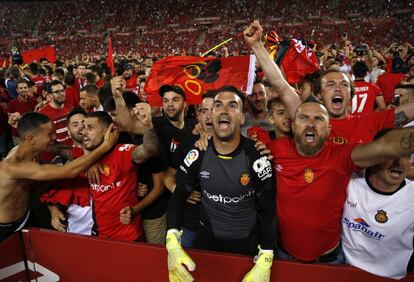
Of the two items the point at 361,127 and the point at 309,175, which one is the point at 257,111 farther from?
the point at 309,175

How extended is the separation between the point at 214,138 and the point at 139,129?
4.60ft

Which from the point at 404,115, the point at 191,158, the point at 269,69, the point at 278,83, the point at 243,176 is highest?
the point at 269,69

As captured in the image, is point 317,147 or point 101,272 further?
point 101,272

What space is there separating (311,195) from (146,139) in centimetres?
138

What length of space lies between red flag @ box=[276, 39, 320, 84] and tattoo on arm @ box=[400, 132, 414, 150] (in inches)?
145

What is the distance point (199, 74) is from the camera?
4895mm

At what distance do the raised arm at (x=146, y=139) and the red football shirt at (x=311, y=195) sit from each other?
3.29 feet

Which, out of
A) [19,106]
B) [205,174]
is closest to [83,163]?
[205,174]

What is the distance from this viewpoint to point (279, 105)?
3.53 metres

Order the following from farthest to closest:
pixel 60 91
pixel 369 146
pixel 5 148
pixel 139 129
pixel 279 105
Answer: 1. pixel 5 148
2. pixel 60 91
3. pixel 139 129
4. pixel 279 105
5. pixel 369 146

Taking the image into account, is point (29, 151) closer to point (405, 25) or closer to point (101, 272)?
point (101, 272)

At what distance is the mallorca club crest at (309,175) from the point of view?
99.7 inches

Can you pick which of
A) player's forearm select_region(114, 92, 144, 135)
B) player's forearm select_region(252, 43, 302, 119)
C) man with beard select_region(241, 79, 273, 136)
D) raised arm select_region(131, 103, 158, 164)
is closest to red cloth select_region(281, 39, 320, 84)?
man with beard select_region(241, 79, 273, 136)

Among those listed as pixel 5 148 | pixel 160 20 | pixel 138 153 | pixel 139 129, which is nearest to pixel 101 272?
pixel 138 153
